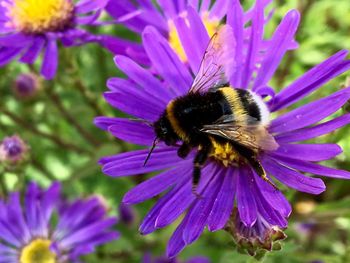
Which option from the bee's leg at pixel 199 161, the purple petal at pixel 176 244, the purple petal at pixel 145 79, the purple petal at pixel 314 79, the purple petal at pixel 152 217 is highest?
the purple petal at pixel 145 79

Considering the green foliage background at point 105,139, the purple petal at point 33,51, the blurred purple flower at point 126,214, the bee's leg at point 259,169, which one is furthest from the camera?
the blurred purple flower at point 126,214

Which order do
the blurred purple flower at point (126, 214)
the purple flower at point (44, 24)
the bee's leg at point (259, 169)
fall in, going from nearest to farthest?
1. the bee's leg at point (259, 169)
2. the purple flower at point (44, 24)
3. the blurred purple flower at point (126, 214)

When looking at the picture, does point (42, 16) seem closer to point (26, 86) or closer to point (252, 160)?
point (26, 86)

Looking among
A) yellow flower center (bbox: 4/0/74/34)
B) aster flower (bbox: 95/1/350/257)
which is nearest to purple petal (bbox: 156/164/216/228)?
aster flower (bbox: 95/1/350/257)

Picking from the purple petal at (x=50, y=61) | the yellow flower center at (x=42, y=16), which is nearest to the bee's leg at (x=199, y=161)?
the purple petal at (x=50, y=61)

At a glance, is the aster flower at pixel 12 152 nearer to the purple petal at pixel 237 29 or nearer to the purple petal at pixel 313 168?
the purple petal at pixel 237 29

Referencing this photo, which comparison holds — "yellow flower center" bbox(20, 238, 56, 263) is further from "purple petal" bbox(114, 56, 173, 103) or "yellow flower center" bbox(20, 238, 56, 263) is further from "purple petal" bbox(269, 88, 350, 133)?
"purple petal" bbox(269, 88, 350, 133)

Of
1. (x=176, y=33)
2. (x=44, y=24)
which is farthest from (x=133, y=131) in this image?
(x=44, y=24)
